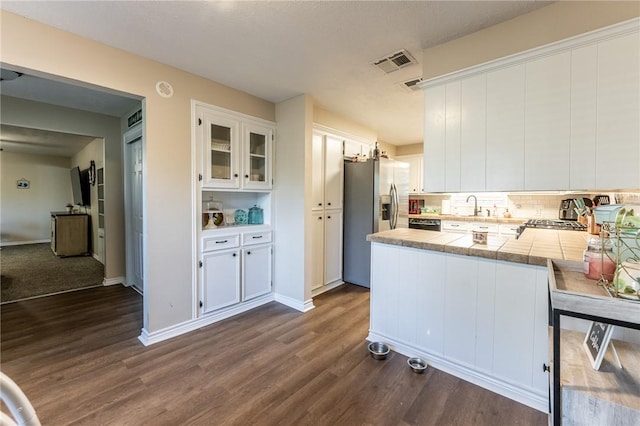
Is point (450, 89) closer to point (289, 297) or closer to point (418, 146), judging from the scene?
point (289, 297)

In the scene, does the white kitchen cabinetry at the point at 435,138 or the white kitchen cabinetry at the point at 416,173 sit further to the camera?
the white kitchen cabinetry at the point at 416,173

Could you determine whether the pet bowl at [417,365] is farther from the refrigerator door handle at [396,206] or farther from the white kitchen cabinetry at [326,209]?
the refrigerator door handle at [396,206]

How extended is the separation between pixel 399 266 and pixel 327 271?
1.70 meters

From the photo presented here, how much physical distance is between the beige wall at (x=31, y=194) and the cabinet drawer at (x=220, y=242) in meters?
7.47

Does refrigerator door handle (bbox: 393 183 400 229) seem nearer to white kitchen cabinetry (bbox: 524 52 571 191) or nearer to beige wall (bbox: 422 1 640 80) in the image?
beige wall (bbox: 422 1 640 80)

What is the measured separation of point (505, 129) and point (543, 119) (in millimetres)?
213

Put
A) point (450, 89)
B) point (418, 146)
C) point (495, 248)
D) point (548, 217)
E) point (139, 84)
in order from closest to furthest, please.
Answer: point (495, 248)
point (450, 89)
point (139, 84)
point (548, 217)
point (418, 146)

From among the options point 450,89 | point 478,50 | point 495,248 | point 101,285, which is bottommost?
point 101,285

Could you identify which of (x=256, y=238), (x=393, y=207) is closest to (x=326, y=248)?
(x=256, y=238)

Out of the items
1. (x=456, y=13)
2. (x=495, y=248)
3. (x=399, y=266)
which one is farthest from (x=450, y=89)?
(x=399, y=266)

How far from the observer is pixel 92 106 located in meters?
3.50

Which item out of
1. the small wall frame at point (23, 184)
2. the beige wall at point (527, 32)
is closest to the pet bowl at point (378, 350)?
the beige wall at point (527, 32)

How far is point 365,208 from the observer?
12.7 ft

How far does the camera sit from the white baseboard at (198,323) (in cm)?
245
